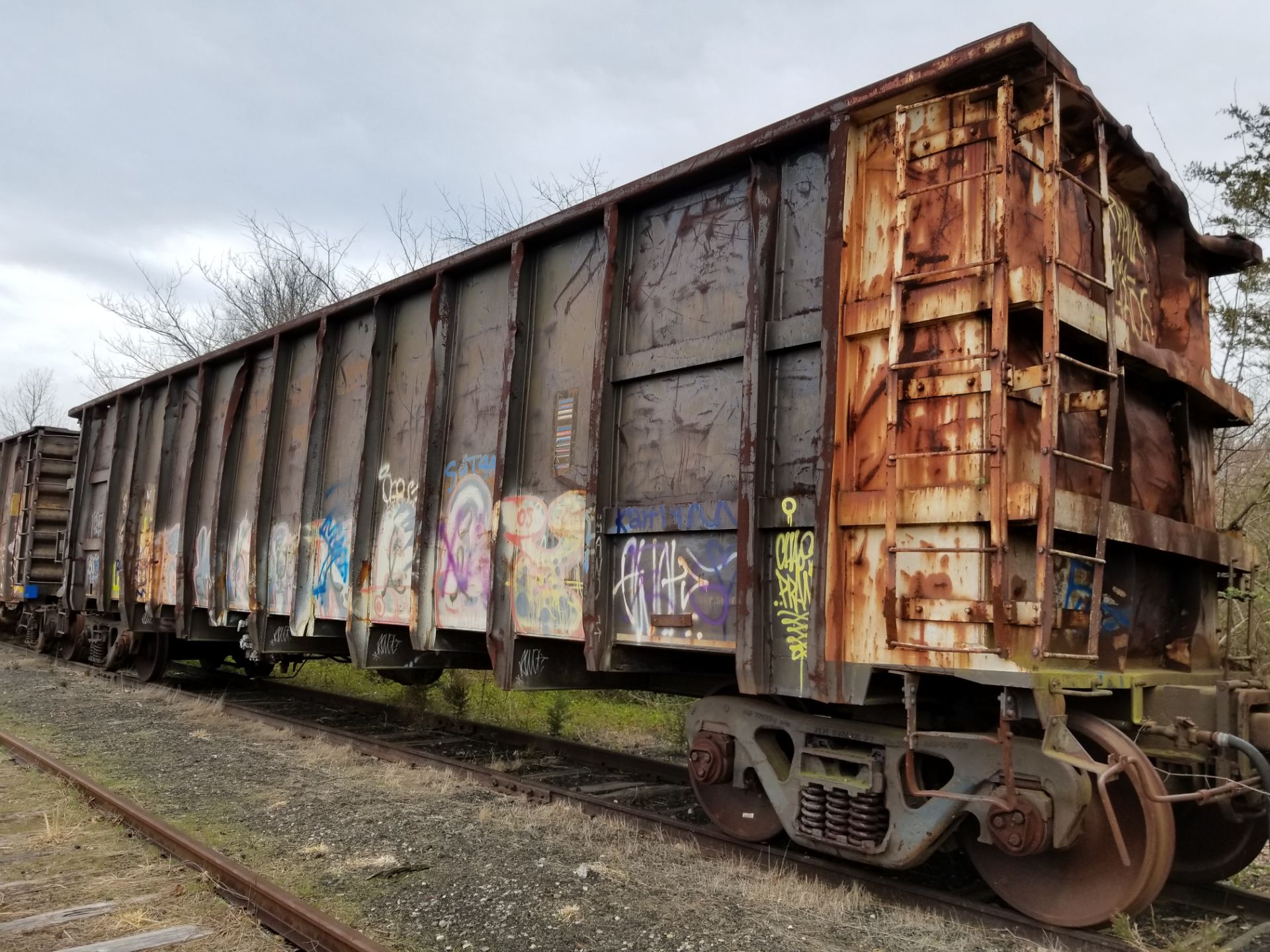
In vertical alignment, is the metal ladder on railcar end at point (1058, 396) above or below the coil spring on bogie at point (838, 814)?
above

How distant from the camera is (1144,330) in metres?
5.32

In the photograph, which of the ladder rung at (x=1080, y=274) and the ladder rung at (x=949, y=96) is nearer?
the ladder rung at (x=1080, y=274)

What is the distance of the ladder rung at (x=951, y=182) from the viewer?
4086 mm

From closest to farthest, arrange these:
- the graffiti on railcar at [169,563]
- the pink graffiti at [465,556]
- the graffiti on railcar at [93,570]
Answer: the pink graffiti at [465,556]
the graffiti on railcar at [169,563]
the graffiti on railcar at [93,570]

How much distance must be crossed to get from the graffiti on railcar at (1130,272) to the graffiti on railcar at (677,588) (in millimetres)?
2517

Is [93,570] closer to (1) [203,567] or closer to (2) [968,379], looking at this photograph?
(1) [203,567]

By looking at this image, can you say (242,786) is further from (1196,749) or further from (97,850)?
(1196,749)

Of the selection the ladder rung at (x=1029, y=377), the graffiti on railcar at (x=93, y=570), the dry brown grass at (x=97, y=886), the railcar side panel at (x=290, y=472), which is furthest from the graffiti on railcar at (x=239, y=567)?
the ladder rung at (x=1029, y=377)

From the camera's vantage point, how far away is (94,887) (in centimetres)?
436

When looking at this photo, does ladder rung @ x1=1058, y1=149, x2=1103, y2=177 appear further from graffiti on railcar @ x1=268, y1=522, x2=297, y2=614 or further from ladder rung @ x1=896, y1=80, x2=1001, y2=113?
graffiti on railcar @ x1=268, y1=522, x2=297, y2=614

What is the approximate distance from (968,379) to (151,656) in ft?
38.1

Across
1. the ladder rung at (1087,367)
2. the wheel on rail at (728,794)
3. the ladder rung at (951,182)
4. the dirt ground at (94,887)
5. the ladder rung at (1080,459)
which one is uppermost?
the ladder rung at (951,182)

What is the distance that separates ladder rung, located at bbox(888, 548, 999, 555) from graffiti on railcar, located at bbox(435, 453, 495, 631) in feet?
10.2

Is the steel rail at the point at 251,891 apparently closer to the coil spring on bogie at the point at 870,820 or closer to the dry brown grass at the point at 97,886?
the dry brown grass at the point at 97,886
